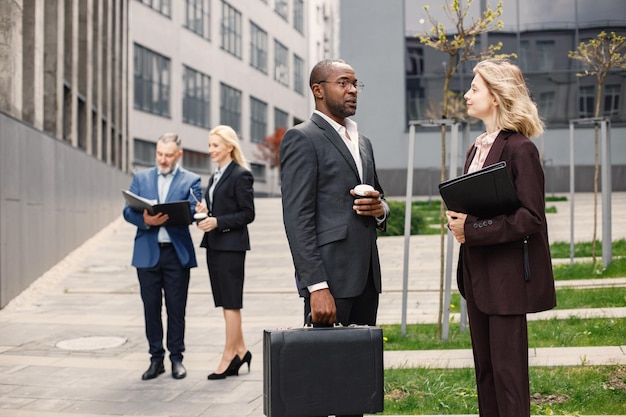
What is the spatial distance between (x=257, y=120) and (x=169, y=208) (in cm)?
5311

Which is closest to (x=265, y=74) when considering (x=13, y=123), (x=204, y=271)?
(x=204, y=271)

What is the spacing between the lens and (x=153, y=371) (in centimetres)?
759

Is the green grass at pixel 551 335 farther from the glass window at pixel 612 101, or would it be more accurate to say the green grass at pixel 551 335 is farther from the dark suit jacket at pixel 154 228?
the glass window at pixel 612 101

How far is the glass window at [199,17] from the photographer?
155ft

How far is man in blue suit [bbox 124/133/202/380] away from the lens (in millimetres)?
7574

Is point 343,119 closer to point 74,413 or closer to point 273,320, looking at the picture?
point 74,413

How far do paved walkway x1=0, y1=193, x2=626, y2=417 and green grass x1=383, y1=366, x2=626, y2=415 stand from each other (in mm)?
417

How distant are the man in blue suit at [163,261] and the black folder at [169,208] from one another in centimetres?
6

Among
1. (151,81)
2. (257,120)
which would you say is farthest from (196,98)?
(257,120)

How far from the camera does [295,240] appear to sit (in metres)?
4.25

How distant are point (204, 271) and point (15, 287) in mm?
4872

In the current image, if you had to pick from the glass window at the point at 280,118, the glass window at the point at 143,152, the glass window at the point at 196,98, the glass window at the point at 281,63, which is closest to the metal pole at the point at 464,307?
the glass window at the point at 143,152

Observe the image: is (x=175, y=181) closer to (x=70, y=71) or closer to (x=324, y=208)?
(x=324, y=208)

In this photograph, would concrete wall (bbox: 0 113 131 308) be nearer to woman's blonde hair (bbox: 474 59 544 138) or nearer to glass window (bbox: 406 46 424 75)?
woman's blonde hair (bbox: 474 59 544 138)
